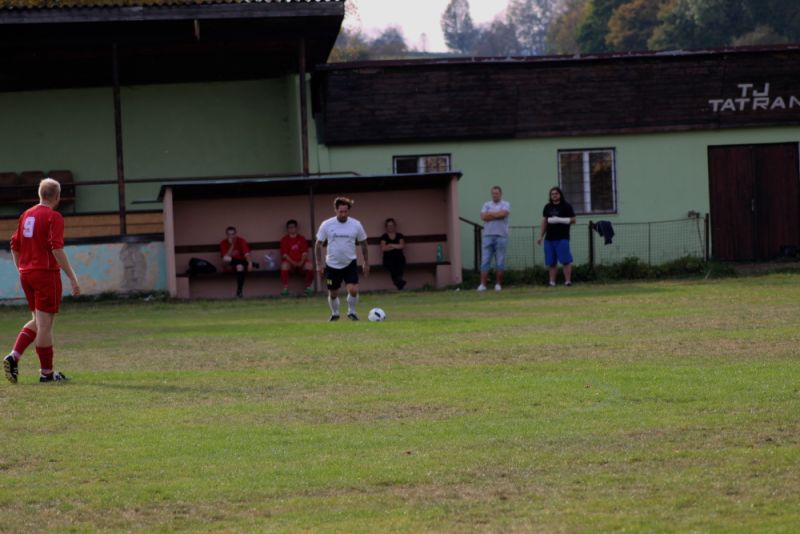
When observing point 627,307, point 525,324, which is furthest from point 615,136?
point 525,324

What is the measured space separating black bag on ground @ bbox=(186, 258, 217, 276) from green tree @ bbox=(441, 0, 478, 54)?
155144mm

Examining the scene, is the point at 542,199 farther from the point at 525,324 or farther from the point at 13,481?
the point at 13,481

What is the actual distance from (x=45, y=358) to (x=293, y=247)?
601 inches

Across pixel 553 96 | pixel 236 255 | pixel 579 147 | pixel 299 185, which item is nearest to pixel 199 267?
pixel 236 255

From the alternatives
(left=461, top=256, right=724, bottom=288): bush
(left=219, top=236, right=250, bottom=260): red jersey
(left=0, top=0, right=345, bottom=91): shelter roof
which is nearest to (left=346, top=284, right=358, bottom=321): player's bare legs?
(left=0, top=0, right=345, bottom=91): shelter roof

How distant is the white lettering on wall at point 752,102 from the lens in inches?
1251

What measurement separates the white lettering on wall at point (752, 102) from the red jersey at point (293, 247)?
33.9 feet

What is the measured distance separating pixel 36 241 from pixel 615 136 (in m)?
20.8

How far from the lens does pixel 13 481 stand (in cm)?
816

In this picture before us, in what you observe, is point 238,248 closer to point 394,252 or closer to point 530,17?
point 394,252

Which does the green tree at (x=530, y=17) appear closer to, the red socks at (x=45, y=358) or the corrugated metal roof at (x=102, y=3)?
the corrugated metal roof at (x=102, y=3)

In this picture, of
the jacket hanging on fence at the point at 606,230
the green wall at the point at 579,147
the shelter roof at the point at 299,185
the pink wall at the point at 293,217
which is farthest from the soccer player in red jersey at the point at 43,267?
the green wall at the point at 579,147

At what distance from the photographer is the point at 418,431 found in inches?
374

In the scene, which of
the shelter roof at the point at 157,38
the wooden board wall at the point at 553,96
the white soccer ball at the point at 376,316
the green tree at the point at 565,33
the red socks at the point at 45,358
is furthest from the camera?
the green tree at the point at 565,33
